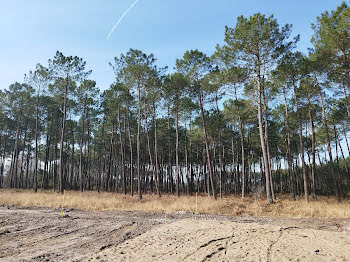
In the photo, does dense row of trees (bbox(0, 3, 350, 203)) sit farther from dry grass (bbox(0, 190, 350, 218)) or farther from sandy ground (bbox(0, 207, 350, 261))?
sandy ground (bbox(0, 207, 350, 261))

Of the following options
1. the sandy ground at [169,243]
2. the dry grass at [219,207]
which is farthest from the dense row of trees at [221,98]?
the sandy ground at [169,243]

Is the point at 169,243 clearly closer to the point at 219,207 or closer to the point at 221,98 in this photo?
the point at 219,207

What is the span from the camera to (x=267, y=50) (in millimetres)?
17250

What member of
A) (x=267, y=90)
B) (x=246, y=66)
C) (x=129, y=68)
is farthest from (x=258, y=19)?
(x=129, y=68)

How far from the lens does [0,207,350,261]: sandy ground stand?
5.00 m

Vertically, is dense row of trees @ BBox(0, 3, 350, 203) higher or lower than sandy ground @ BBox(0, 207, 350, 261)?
higher

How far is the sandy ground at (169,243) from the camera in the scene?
500cm

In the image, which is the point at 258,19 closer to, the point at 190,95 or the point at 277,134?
the point at 190,95

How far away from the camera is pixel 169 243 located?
603cm

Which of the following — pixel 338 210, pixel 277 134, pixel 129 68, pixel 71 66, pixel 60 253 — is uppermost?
pixel 71 66

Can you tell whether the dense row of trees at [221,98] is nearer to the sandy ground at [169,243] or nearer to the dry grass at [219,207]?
the dry grass at [219,207]

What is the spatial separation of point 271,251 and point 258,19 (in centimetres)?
1597

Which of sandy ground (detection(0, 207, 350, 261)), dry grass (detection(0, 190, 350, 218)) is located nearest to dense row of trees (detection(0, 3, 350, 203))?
dry grass (detection(0, 190, 350, 218))

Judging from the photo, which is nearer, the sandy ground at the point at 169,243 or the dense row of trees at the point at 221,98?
the sandy ground at the point at 169,243
